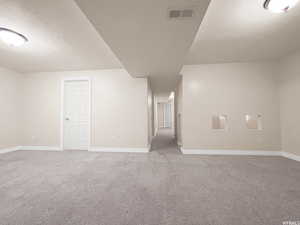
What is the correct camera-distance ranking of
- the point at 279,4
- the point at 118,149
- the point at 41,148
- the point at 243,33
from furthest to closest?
the point at 41,148 → the point at 118,149 → the point at 243,33 → the point at 279,4

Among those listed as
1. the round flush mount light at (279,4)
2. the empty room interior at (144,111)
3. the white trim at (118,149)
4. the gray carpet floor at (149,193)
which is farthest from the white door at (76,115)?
the round flush mount light at (279,4)

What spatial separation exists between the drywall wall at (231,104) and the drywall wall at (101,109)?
4.47 feet

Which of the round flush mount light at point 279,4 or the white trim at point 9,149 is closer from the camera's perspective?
the round flush mount light at point 279,4

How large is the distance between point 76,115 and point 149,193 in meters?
3.46

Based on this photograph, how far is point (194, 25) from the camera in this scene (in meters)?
1.53

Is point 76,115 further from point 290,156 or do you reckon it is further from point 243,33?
point 290,156

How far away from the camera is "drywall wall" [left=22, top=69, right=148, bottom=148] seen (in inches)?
148

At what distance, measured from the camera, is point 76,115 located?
4008mm

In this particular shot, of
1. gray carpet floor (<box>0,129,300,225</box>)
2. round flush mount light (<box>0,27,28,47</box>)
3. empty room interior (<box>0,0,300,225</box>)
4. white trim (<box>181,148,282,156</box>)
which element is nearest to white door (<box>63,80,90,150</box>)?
empty room interior (<box>0,0,300,225</box>)

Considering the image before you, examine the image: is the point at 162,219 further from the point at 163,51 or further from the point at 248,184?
the point at 163,51

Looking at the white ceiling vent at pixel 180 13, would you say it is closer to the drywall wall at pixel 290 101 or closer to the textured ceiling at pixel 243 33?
the textured ceiling at pixel 243 33

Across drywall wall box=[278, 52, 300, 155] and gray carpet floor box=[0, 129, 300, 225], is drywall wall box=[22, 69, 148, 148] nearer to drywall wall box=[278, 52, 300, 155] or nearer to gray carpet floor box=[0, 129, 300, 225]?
gray carpet floor box=[0, 129, 300, 225]

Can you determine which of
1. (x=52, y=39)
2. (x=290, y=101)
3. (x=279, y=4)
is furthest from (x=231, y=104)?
(x=52, y=39)

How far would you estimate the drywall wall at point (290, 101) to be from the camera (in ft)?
9.54
